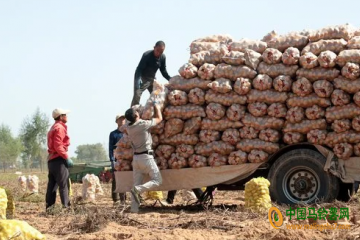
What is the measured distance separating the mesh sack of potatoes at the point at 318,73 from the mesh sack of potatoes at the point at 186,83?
5.45 feet

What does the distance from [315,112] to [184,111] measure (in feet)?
7.39

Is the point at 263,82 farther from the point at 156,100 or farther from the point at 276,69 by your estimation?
the point at 156,100

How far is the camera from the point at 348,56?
32.5 feet

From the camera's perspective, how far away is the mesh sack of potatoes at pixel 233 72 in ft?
34.9

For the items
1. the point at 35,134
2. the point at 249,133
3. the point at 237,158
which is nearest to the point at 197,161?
the point at 237,158

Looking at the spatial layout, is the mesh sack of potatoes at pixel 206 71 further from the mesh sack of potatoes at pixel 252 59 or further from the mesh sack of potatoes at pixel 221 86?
the mesh sack of potatoes at pixel 252 59

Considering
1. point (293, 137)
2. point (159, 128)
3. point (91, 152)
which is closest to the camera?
point (293, 137)

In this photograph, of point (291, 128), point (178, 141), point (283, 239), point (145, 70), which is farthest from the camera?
point (145, 70)

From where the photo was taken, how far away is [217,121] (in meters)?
10.7

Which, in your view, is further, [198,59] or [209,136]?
[198,59]

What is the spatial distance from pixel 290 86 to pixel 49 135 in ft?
14.2

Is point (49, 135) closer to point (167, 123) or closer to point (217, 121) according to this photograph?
point (167, 123)

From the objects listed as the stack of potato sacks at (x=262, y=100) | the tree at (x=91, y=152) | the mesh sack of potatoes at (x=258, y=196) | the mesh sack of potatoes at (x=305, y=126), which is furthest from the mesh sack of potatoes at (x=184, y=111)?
the tree at (x=91, y=152)

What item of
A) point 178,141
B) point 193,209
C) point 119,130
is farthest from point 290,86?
point 119,130
